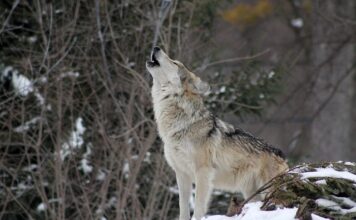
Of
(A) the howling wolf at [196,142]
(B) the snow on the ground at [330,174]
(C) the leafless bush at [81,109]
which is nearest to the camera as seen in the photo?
(B) the snow on the ground at [330,174]

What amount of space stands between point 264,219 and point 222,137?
3.57 metres

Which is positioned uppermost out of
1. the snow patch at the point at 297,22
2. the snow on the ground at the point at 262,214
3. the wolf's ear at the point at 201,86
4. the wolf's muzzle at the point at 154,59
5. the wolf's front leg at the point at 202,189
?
the snow patch at the point at 297,22

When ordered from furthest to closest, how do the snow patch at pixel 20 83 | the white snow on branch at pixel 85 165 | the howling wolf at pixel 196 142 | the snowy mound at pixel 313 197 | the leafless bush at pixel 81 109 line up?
the white snow on branch at pixel 85 165, the snow patch at pixel 20 83, the leafless bush at pixel 81 109, the howling wolf at pixel 196 142, the snowy mound at pixel 313 197

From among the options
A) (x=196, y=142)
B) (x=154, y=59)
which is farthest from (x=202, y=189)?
(x=154, y=59)

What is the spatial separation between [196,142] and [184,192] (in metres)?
0.54

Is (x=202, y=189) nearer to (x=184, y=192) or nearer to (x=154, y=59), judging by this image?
(x=184, y=192)

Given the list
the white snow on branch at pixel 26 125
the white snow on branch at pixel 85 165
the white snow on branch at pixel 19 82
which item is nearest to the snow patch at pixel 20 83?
the white snow on branch at pixel 19 82

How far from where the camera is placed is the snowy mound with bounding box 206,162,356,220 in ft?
16.0

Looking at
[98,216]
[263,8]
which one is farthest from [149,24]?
[263,8]

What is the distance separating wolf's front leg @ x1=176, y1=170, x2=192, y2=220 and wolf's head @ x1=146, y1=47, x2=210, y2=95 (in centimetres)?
93

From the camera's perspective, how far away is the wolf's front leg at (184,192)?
796cm

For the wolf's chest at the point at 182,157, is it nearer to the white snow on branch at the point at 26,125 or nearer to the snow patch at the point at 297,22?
the white snow on branch at the point at 26,125

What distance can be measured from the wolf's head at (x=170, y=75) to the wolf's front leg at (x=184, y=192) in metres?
0.93

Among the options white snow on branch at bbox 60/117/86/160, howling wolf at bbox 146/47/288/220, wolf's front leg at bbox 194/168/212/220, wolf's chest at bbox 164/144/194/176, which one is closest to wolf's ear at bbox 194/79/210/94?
howling wolf at bbox 146/47/288/220
